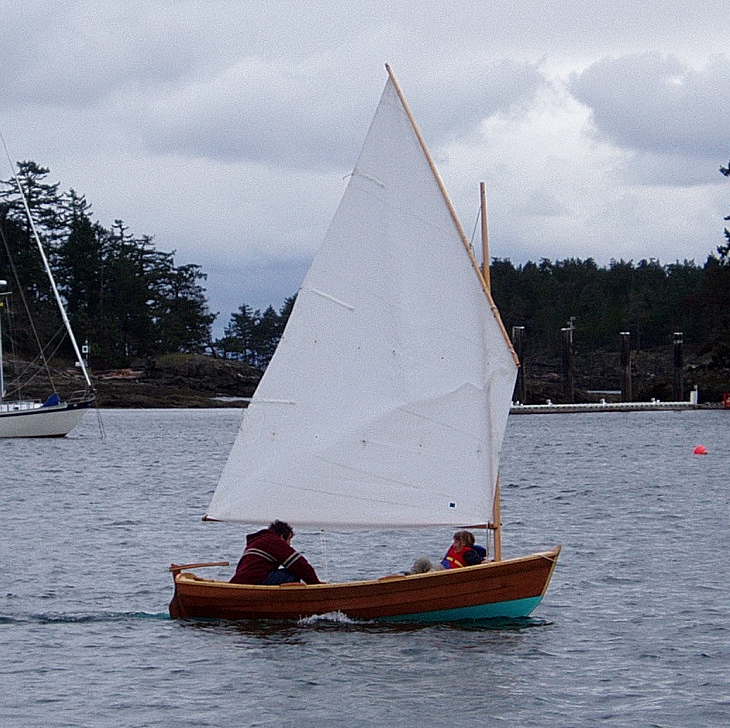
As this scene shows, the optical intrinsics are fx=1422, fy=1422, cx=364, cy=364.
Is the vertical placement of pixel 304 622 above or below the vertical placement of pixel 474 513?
below

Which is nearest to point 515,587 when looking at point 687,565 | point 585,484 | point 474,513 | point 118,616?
point 474,513

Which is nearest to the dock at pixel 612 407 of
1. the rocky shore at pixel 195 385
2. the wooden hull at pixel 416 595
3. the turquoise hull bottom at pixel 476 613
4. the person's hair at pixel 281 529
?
the rocky shore at pixel 195 385

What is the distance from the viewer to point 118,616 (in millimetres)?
27438

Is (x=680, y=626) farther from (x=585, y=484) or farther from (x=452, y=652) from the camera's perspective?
(x=585, y=484)

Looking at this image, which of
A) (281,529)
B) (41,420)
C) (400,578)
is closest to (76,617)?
(281,529)

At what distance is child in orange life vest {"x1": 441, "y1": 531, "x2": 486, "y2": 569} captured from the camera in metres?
23.7

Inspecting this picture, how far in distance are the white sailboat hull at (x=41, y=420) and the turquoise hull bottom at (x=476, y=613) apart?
2964 inches

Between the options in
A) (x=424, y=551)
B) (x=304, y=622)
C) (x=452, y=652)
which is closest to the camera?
(x=452, y=652)

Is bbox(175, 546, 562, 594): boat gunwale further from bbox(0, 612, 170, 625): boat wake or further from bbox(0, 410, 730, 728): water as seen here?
bbox(0, 612, 170, 625): boat wake

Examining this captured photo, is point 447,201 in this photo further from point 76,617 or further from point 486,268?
point 76,617

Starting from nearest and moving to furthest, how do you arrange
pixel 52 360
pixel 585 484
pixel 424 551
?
pixel 424 551 < pixel 585 484 < pixel 52 360

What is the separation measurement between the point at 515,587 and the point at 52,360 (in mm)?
129604

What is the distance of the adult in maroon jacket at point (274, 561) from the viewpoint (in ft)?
78.2

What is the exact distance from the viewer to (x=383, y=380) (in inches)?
946
